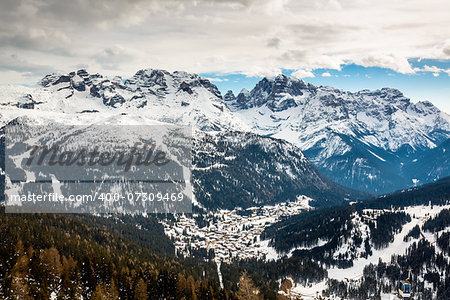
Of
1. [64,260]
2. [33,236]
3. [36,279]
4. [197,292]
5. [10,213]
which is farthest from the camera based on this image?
[10,213]

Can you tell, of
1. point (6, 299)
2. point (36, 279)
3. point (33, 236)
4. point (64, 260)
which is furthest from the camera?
point (33, 236)

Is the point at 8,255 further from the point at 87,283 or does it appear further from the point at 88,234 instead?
the point at 88,234

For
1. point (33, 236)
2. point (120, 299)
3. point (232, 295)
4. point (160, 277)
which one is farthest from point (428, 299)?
point (33, 236)

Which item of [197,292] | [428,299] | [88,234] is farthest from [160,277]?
[428,299]

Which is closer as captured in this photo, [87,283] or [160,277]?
[87,283]

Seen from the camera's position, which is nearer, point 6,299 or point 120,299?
point 6,299

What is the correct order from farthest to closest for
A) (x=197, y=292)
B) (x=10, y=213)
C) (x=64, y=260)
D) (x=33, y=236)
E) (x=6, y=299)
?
(x=10, y=213), (x=33, y=236), (x=197, y=292), (x=64, y=260), (x=6, y=299)

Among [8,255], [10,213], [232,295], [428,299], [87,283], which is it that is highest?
[10,213]

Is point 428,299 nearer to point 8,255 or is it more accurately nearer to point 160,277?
point 160,277

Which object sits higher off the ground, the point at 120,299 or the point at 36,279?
the point at 36,279
